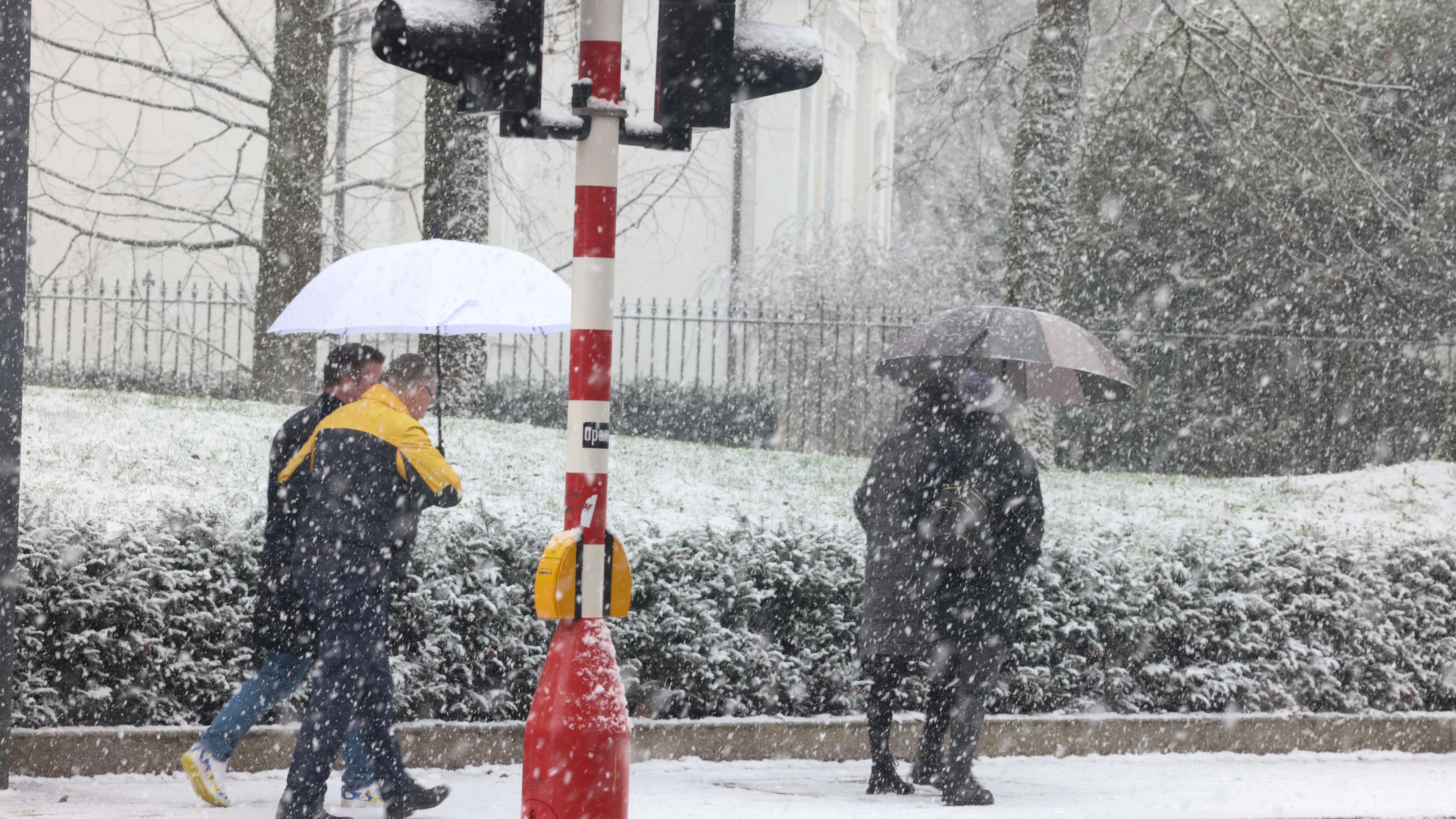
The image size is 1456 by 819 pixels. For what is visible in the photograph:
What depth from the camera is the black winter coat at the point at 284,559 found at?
5.63m

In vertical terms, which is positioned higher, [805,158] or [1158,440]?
[805,158]

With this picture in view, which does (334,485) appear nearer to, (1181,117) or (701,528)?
(701,528)

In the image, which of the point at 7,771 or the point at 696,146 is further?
the point at 696,146

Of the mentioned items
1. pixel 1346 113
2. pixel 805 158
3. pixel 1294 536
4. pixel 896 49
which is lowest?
pixel 1294 536

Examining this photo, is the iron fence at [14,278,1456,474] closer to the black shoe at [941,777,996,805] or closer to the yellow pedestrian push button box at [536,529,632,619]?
the black shoe at [941,777,996,805]

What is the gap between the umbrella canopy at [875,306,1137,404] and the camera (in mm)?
6680

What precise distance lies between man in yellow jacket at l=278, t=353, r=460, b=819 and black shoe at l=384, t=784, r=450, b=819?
0.30m

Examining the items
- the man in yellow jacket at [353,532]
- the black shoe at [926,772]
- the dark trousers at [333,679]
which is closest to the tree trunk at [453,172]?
the black shoe at [926,772]

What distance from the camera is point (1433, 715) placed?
8.64m

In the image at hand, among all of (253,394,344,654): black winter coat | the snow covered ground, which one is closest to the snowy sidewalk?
(253,394,344,654): black winter coat

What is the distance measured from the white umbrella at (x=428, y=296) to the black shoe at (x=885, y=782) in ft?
7.62

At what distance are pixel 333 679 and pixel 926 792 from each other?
8.97ft

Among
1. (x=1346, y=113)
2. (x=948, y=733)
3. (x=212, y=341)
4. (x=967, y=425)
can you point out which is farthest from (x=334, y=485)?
(x=212, y=341)

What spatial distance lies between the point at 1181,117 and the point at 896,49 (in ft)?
49.1
